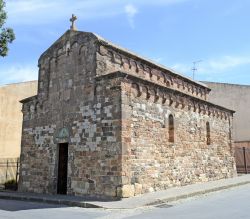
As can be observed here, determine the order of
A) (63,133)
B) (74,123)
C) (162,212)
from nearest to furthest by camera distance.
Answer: (162,212), (74,123), (63,133)

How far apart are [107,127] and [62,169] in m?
3.46

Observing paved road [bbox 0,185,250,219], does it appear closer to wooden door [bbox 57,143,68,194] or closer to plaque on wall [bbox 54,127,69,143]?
wooden door [bbox 57,143,68,194]

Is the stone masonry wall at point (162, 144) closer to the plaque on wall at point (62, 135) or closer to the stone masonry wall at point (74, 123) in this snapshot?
the stone masonry wall at point (74, 123)

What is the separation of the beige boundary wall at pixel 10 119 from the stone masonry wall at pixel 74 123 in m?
8.12

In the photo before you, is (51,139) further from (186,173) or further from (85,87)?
(186,173)

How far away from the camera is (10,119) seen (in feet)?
80.2

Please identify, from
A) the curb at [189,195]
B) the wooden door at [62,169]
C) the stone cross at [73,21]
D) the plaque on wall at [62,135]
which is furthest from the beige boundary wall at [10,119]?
the curb at [189,195]

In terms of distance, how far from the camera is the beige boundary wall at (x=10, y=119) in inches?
→ 942

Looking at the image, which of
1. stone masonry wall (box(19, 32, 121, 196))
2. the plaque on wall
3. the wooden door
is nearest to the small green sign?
the plaque on wall

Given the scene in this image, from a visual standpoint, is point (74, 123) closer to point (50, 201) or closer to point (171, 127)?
point (50, 201)

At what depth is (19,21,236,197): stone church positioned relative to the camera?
12.3 meters

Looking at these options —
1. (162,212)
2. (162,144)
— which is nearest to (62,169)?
(162,144)

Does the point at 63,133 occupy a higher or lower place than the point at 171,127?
lower

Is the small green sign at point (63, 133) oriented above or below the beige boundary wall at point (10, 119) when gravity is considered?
below
